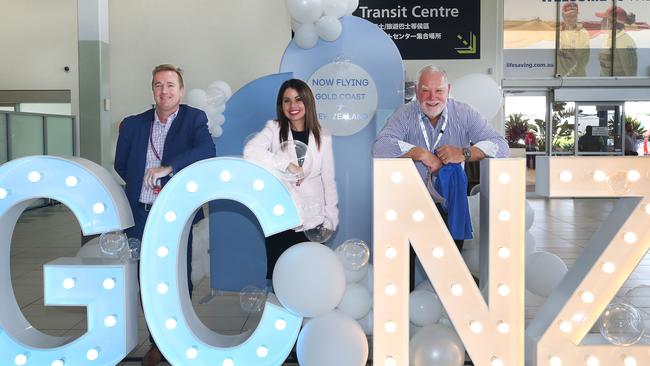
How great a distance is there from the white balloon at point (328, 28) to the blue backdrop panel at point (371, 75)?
2.7 inches

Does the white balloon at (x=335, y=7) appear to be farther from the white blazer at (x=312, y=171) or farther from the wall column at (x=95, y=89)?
the wall column at (x=95, y=89)

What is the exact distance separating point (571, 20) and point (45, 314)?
35.4ft

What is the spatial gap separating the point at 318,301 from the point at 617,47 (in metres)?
11.5

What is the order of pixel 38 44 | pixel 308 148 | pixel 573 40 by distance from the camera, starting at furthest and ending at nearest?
1. pixel 573 40
2. pixel 38 44
3. pixel 308 148

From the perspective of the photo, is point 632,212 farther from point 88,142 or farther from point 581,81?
point 581,81

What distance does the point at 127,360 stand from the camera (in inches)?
113

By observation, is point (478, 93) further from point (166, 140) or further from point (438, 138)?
point (166, 140)

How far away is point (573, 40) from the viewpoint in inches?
461

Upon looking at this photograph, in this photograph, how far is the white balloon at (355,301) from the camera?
2.65 meters

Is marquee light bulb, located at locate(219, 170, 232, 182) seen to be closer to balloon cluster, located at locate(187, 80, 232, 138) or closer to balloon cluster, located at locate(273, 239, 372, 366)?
→ balloon cluster, located at locate(273, 239, 372, 366)

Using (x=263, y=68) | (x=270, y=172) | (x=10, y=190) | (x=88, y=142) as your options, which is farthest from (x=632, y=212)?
(x=263, y=68)

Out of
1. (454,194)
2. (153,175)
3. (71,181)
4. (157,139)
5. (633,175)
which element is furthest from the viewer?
(157,139)

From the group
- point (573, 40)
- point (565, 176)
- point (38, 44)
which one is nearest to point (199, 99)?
point (565, 176)

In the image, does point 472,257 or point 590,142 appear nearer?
point 472,257
